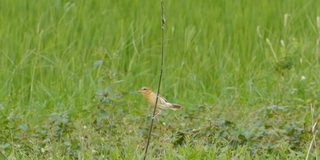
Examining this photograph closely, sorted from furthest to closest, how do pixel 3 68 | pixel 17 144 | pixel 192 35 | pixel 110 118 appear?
pixel 192 35 → pixel 3 68 → pixel 110 118 → pixel 17 144

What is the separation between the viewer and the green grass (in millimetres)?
5332

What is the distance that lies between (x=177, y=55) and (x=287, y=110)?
69.5 inches

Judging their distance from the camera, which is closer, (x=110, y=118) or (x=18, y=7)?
(x=110, y=118)

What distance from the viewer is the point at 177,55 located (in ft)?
24.9

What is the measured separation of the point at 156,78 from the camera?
7316 mm

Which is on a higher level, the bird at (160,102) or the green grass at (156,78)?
the bird at (160,102)

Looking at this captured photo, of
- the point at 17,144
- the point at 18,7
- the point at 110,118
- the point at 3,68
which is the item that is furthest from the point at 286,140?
the point at 18,7

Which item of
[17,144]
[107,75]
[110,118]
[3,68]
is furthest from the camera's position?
[3,68]

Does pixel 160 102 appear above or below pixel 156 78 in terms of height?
above

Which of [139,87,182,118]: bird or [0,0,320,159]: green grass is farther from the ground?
[139,87,182,118]: bird

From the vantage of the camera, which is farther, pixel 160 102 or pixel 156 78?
pixel 156 78

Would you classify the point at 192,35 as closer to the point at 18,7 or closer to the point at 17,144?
the point at 18,7

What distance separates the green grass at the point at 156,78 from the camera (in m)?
5.33

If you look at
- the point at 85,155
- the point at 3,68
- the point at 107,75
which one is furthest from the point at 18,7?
the point at 85,155
